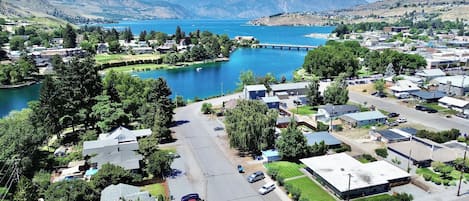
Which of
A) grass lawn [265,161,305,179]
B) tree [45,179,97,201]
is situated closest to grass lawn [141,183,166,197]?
tree [45,179,97,201]

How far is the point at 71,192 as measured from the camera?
54.6 feet

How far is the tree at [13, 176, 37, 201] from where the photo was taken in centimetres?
1666

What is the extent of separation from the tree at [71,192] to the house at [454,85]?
39848 millimetres

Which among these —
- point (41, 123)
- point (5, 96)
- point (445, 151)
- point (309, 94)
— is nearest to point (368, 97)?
point (309, 94)

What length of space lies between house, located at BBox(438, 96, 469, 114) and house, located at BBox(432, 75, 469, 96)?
4892 mm

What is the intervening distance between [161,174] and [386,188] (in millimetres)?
Answer: 13198

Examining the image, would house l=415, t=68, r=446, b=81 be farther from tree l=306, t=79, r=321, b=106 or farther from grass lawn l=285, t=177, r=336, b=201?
grass lawn l=285, t=177, r=336, b=201

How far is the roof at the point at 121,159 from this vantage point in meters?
21.2

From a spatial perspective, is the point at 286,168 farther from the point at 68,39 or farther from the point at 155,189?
the point at 68,39

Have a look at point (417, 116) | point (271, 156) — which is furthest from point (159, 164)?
point (417, 116)

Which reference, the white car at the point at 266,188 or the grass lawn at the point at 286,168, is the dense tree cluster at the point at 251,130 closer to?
the grass lawn at the point at 286,168

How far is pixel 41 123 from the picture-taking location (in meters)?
26.7

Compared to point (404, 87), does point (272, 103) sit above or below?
below

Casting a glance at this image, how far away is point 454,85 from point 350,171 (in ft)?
92.5
